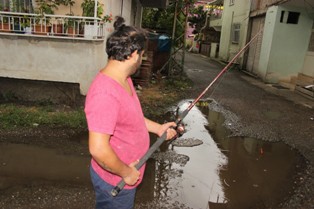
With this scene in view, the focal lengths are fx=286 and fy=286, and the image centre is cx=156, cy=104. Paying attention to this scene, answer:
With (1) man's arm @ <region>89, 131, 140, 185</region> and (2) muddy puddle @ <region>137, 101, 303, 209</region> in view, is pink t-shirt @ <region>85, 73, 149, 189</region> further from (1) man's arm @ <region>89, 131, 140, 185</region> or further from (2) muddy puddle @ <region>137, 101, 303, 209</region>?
(2) muddy puddle @ <region>137, 101, 303, 209</region>

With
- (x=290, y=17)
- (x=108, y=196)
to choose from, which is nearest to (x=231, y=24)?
(x=290, y=17)

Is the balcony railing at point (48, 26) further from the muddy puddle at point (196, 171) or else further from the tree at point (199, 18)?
the tree at point (199, 18)

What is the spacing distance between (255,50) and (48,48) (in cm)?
1097

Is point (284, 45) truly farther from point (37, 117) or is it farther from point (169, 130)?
point (169, 130)

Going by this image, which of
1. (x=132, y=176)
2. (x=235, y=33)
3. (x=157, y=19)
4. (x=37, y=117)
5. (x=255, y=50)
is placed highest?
(x=157, y=19)

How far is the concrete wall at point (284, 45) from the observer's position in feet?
39.0

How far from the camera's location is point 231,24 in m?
20.3

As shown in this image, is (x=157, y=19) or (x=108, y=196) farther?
(x=157, y=19)

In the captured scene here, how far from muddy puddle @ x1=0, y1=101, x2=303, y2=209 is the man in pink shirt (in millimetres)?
1572

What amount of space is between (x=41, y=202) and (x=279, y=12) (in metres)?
11.6

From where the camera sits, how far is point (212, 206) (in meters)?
3.49

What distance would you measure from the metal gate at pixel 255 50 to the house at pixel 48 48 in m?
9.54

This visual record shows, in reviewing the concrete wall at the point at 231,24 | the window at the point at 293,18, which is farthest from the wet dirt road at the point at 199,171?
the concrete wall at the point at 231,24

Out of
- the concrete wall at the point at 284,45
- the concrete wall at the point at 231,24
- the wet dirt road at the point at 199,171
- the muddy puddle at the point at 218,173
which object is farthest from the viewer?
the concrete wall at the point at 231,24
